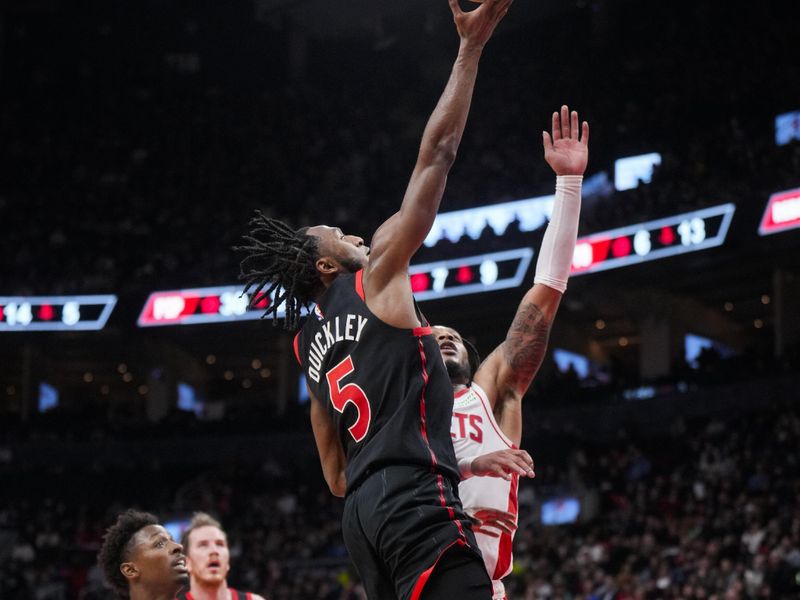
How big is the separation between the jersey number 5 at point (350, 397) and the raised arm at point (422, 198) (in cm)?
23

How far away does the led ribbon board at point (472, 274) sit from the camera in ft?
77.6

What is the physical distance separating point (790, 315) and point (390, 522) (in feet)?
70.3

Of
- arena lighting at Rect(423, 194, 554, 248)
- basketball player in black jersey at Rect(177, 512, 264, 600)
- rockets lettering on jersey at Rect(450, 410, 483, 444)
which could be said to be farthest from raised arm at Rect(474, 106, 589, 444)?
arena lighting at Rect(423, 194, 554, 248)

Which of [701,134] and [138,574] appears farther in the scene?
[701,134]

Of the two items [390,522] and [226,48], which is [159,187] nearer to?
[226,48]

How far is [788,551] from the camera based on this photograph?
528 inches

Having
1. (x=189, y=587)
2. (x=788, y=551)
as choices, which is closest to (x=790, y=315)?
(x=788, y=551)

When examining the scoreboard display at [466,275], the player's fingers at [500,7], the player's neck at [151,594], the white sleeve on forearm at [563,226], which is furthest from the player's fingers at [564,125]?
the scoreboard display at [466,275]

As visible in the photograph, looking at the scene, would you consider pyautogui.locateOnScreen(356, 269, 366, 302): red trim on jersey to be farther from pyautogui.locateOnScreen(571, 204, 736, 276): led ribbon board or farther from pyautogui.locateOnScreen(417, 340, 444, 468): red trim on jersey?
pyautogui.locateOnScreen(571, 204, 736, 276): led ribbon board

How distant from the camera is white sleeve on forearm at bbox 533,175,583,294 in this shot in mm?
4738

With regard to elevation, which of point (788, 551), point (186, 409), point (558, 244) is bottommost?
point (788, 551)

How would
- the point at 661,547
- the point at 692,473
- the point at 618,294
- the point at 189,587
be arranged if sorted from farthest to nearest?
the point at 618,294, the point at 692,473, the point at 661,547, the point at 189,587

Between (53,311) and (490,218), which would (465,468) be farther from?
(53,311)

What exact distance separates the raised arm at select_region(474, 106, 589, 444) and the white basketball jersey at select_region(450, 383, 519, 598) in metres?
0.20
